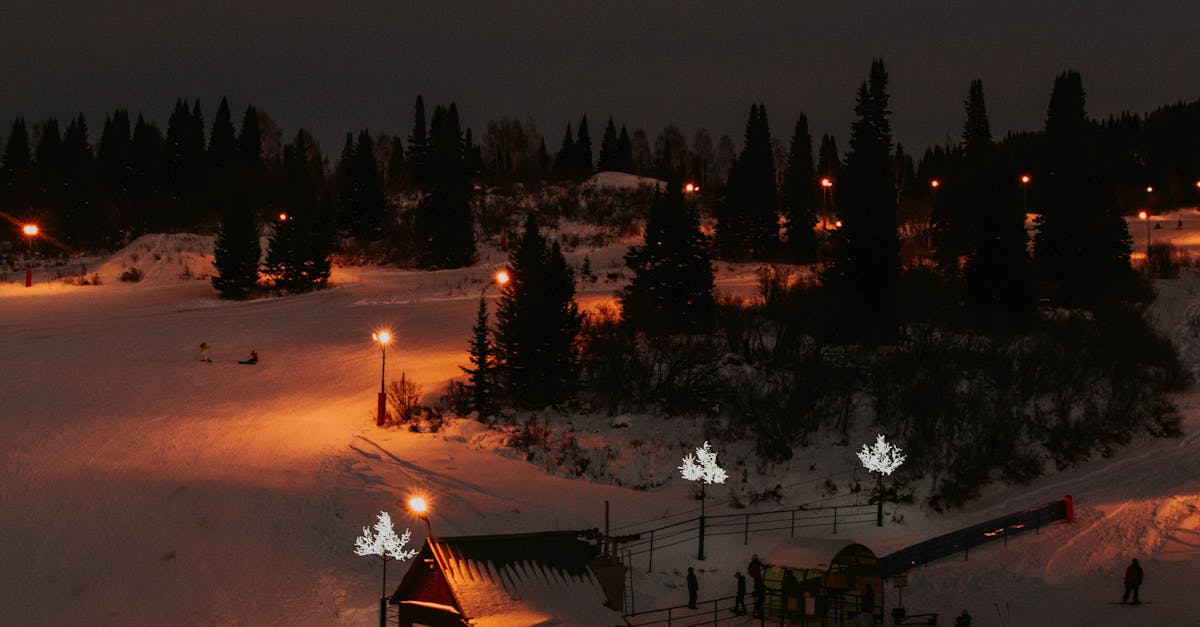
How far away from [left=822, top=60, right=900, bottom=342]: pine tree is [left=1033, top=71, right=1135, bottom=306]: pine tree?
11000 millimetres

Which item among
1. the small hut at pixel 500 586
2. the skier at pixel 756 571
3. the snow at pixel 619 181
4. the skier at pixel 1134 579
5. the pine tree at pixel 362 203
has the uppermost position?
the snow at pixel 619 181

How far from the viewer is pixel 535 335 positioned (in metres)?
40.8

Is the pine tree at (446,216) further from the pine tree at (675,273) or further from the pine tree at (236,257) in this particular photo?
the pine tree at (675,273)

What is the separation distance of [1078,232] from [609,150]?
74.7m

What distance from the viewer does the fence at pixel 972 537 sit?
2647cm

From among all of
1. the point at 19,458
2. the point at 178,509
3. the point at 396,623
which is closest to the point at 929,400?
the point at 396,623

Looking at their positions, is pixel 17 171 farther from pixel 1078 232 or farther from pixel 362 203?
pixel 1078 232

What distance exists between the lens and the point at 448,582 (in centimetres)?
1905

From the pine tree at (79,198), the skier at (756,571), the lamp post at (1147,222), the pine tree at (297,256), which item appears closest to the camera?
the skier at (756,571)

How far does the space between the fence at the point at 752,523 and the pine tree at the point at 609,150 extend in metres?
89.4

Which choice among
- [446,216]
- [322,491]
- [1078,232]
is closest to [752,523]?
[322,491]

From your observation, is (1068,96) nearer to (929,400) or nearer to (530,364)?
(929,400)

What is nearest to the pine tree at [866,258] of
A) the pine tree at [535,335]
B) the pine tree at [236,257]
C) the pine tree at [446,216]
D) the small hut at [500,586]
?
the pine tree at [535,335]

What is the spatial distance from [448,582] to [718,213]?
192 feet
